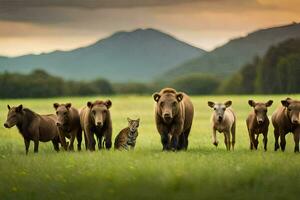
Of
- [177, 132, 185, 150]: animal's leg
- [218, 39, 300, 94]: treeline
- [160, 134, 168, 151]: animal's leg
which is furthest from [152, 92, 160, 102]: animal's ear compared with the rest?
[218, 39, 300, 94]: treeline

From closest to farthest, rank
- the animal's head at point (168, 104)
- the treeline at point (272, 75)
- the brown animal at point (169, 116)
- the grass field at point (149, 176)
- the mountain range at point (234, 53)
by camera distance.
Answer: the grass field at point (149, 176) → the animal's head at point (168, 104) → the brown animal at point (169, 116) → the treeline at point (272, 75) → the mountain range at point (234, 53)

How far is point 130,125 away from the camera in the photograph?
71.7 ft

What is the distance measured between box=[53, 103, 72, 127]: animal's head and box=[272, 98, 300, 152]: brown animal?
20.6 ft

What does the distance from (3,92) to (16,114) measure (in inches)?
1238

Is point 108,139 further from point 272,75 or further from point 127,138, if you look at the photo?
point 272,75

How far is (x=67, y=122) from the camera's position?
21.2 meters

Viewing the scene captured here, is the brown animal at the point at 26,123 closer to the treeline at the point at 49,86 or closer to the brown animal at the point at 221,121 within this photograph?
the brown animal at the point at 221,121

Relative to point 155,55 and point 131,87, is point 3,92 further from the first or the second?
point 155,55

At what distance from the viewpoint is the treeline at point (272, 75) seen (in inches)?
2518

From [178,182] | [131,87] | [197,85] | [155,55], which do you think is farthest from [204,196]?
[155,55]

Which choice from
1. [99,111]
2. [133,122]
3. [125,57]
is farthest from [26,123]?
[125,57]

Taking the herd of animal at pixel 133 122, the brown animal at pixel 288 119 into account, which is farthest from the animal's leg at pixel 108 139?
the brown animal at pixel 288 119

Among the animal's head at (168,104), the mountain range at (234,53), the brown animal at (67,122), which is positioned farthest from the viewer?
the mountain range at (234,53)

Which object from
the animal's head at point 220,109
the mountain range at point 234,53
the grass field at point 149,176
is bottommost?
the grass field at point 149,176
